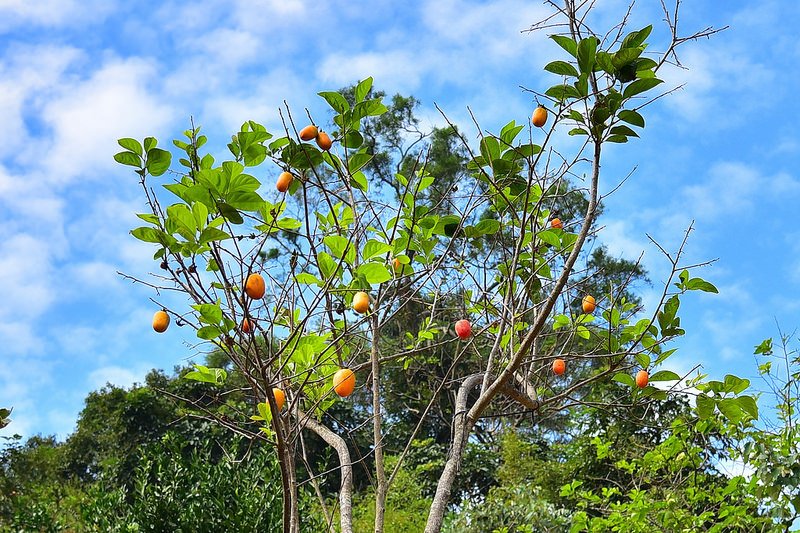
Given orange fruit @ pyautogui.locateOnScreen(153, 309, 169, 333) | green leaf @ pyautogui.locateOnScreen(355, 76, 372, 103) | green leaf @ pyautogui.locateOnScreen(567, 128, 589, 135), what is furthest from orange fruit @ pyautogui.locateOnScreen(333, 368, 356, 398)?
green leaf @ pyautogui.locateOnScreen(567, 128, 589, 135)

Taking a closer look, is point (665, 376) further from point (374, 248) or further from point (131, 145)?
point (131, 145)

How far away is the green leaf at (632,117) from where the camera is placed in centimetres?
152

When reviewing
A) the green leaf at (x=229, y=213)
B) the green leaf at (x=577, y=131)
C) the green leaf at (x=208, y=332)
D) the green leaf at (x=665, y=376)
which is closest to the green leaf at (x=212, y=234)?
the green leaf at (x=229, y=213)

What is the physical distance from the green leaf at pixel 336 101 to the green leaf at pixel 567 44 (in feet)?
1.51

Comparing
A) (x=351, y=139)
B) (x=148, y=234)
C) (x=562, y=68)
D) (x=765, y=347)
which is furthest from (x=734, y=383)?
(x=765, y=347)

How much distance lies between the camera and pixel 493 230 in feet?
5.89

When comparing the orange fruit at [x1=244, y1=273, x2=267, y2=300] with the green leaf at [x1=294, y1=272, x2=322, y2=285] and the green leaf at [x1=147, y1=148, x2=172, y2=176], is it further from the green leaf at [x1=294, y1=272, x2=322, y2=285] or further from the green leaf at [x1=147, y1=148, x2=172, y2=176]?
the green leaf at [x1=147, y1=148, x2=172, y2=176]

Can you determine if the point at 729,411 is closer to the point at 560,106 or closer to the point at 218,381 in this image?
the point at 560,106

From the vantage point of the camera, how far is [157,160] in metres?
1.52

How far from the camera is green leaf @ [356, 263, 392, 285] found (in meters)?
1.35

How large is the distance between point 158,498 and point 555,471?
4486 mm

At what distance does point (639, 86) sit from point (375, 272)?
67 cm

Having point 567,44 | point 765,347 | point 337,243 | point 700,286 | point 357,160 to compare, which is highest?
point 765,347

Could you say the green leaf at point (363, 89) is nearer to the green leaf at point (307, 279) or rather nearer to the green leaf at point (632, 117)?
the green leaf at point (307, 279)
